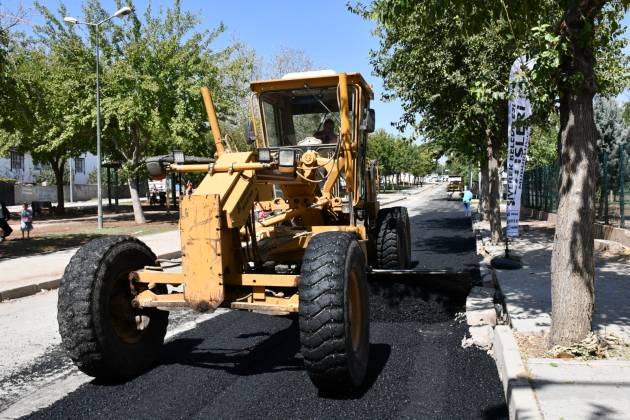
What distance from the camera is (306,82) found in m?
7.05

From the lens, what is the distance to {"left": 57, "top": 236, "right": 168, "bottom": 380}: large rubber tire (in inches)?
186

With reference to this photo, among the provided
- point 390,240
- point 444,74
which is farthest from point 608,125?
point 390,240

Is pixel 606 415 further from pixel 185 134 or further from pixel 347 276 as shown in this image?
pixel 185 134

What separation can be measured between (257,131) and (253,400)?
3878 millimetres

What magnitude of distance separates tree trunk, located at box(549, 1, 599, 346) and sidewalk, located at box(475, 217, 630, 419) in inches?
17.5

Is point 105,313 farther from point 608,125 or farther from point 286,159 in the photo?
point 608,125

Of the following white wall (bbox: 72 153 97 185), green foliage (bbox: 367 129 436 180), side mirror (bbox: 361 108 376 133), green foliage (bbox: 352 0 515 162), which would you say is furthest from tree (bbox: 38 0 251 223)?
white wall (bbox: 72 153 97 185)

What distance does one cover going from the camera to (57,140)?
76.5 ft

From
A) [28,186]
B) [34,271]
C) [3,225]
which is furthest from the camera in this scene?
[28,186]

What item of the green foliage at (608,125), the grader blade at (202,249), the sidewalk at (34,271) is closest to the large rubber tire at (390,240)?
the grader blade at (202,249)

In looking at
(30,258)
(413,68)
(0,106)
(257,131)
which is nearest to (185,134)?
(0,106)

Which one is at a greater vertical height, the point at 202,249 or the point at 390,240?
the point at 202,249

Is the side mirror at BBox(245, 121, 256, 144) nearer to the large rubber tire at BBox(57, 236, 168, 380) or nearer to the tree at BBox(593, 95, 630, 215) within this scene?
the large rubber tire at BBox(57, 236, 168, 380)

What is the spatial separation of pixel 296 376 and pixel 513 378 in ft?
5.98
